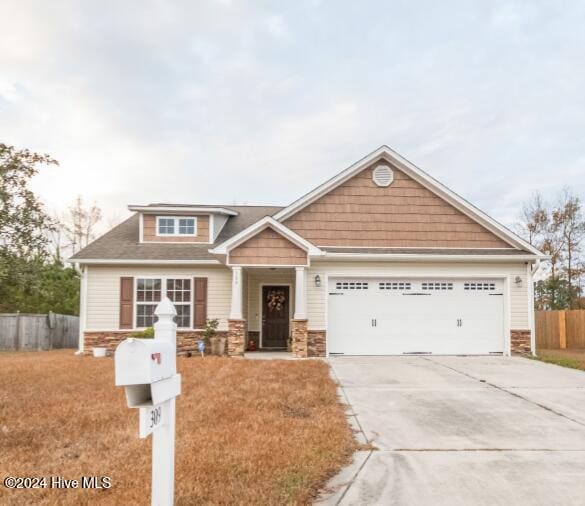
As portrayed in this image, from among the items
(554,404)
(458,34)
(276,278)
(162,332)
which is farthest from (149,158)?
(162,332)

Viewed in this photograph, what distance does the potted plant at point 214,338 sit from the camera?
14344mm

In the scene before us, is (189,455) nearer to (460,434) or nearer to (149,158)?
(460,434)

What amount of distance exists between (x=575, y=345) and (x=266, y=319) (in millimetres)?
12704

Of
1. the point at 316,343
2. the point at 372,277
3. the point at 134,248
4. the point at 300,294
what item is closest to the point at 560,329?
the point at 372,277

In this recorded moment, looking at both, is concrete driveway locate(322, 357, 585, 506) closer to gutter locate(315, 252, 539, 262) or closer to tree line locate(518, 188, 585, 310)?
gutter locate(315, 252, 539, 262)

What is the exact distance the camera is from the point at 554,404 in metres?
7.39

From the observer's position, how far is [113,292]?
1477 centimetres

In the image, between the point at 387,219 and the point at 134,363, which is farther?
the point at 387,219

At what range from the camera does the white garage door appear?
1427cm

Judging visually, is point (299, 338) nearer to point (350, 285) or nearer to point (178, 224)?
point (350, 285)

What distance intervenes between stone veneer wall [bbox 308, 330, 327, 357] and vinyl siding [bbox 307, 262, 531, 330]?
Result: 16cm

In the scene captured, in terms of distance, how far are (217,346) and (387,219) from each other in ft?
20.0

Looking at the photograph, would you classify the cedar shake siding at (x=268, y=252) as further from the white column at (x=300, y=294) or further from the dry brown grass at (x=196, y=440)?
the dry brown grass at (x=196, y=440)

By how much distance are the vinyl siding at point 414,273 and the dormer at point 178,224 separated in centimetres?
384
